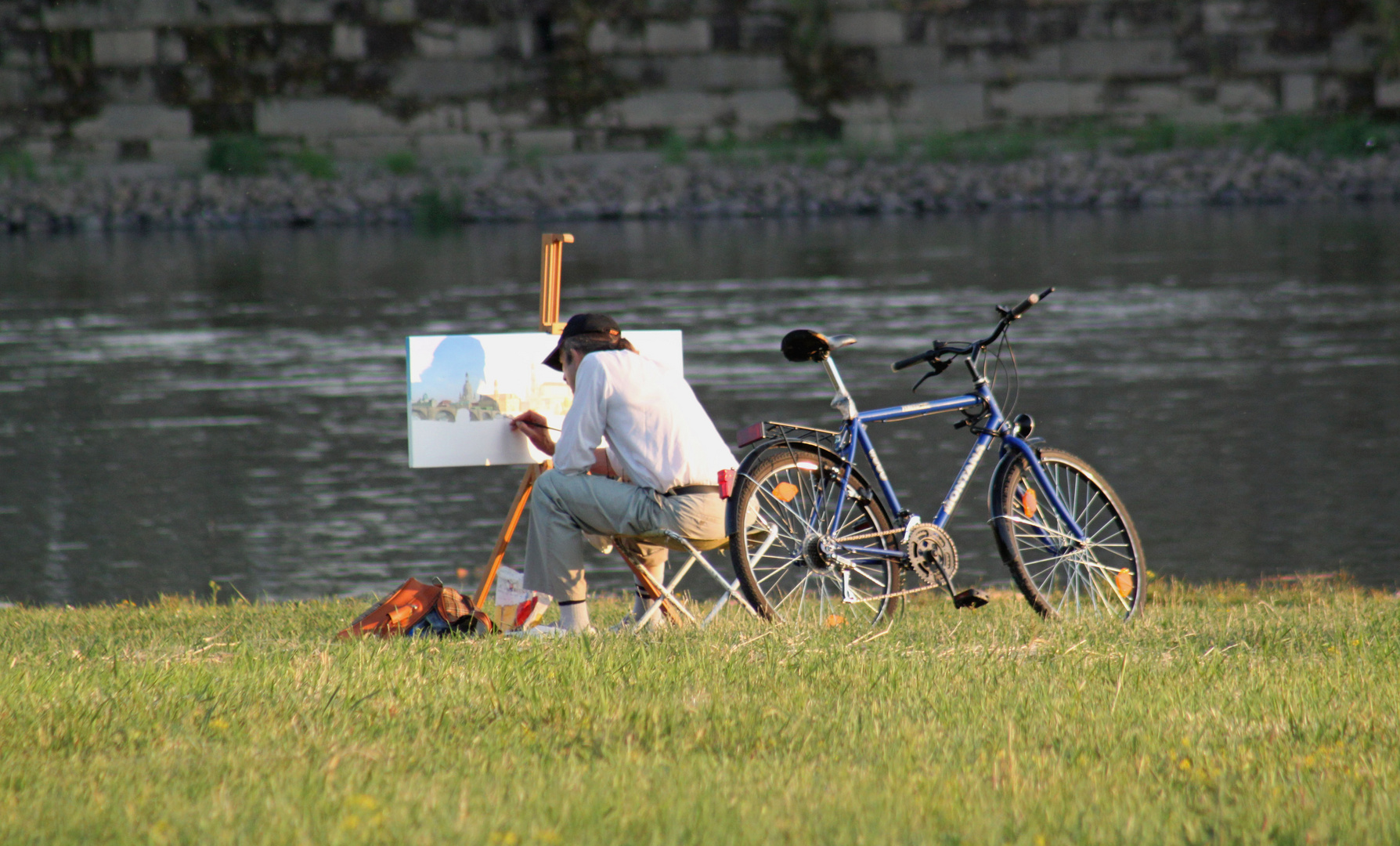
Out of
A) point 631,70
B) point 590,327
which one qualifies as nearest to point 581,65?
point 631,70

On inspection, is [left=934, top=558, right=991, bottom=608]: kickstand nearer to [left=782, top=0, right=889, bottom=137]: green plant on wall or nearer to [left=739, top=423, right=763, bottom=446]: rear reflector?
[left=739, top=423, right=763, bottom=446]: rear reflector

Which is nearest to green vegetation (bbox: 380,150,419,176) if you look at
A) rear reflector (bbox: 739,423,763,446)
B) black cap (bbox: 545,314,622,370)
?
black cap (bbox: 545,314,622,370)

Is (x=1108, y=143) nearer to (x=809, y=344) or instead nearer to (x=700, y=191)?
(x=700, y=191)

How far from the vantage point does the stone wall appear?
43.7 meters

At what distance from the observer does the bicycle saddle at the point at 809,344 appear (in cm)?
684

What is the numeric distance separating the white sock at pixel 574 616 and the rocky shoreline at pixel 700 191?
32574 millimetres

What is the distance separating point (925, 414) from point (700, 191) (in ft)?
109

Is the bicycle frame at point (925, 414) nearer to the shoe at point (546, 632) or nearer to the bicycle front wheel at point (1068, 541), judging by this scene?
the bicycle front wheel at point (1068, 541)

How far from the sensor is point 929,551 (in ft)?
22.8

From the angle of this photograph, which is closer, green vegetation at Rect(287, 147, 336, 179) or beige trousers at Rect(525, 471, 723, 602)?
beige trousers at Rect(525, 471, 723, 602)

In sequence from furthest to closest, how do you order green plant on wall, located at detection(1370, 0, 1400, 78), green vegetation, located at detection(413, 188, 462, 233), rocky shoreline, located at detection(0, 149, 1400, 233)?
green plant on wall, located at detection(1370, 0, 1400, 78) < green vegetation, located at detection(413, 188, 462, 233) < rocky shoreline, located at detection(0, 149, 1400, 233)

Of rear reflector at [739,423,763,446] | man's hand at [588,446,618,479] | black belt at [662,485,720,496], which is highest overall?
rear reflector at [739,423,763,446]

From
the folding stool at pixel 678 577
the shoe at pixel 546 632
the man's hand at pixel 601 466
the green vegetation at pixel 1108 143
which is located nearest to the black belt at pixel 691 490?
the folding stool at pixel 678 577

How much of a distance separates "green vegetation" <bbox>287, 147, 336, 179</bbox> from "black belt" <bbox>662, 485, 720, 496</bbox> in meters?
37.4
